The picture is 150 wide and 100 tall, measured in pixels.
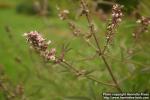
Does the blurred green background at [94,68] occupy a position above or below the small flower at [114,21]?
above

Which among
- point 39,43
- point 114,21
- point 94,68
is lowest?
point 39,43

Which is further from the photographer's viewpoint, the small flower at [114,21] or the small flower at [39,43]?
Result: the small flower at [114,21]

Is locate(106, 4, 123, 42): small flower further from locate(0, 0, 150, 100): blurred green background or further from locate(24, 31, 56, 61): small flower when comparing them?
locate(24, 31, 56, 61): small flower

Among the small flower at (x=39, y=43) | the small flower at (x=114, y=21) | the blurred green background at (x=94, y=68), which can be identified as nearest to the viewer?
the small flower at (x=39, y=43)

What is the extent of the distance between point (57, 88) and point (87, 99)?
35.9 inches

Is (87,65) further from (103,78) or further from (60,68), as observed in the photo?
(60,68)

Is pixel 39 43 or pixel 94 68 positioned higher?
pixel 94 68

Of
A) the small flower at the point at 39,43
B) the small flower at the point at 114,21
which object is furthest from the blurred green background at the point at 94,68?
the small flower at the point at 39,43

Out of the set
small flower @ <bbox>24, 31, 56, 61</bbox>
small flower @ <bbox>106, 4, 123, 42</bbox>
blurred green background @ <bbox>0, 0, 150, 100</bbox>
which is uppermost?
blurred green background @ <bbox>0, 0, 150, 100</bbox>

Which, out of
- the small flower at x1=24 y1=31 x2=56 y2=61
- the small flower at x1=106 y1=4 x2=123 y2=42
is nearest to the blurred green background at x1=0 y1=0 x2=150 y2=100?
the small flower at x1=106 y1=4 x2=123 y2=42

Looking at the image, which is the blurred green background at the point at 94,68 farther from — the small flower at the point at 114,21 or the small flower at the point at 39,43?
the small flower at the point at 39,43

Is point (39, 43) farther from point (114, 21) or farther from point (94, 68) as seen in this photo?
point (94, 68)

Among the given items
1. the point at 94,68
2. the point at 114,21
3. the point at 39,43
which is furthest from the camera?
the point at 94,68

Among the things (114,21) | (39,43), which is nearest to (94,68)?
(114,21)
